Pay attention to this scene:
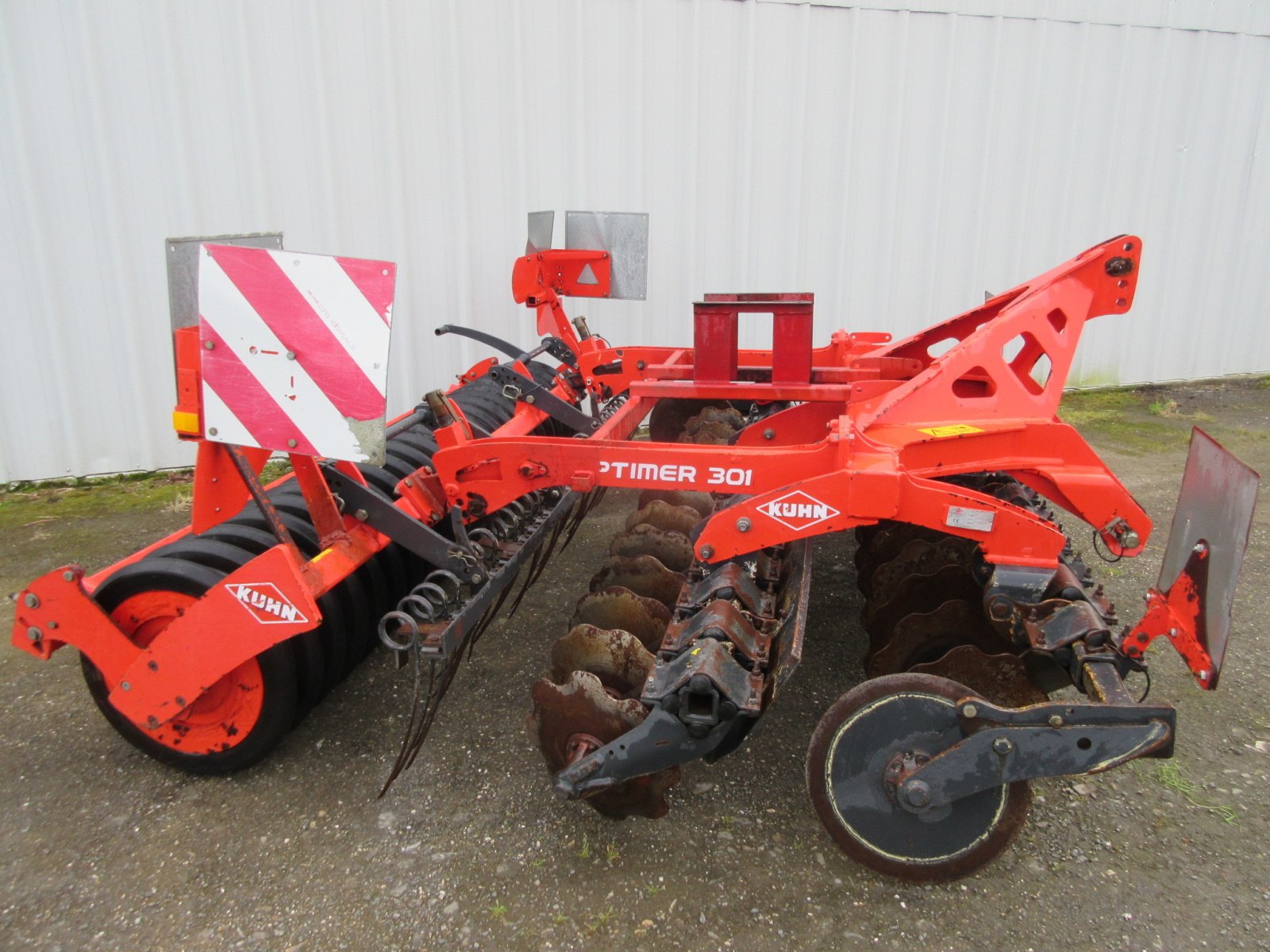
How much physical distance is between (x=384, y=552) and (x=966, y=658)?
6.84ft

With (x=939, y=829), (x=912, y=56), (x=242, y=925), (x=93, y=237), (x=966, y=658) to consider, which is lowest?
(x=242, y=925)

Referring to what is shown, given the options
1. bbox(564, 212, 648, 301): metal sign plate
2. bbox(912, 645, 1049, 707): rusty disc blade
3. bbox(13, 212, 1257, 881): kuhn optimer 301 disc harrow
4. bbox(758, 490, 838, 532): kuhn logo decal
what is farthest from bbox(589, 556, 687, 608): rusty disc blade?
bbox(564, 212, 648, 301): metal sign plate

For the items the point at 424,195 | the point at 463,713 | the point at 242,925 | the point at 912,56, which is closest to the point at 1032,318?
the point at 463,713

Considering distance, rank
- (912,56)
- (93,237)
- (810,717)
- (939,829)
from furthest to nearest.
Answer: (912,56)
(93,237)
(810,717)
(939,829)

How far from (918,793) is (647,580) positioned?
124 cm

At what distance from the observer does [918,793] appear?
2.07 m

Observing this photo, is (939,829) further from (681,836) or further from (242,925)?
(242,925)

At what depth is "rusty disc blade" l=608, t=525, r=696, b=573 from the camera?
3.26 meters

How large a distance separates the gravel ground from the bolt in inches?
13.7

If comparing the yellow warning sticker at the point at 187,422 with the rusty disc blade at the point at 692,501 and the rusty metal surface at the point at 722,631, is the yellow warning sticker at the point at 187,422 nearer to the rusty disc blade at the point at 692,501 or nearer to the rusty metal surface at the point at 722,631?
the rusty metal surface at the point at 722,631

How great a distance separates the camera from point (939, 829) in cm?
217

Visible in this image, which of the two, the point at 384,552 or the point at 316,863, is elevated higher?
the point at 384,552

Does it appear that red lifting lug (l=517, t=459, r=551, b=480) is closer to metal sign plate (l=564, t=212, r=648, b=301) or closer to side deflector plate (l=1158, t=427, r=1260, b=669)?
side deflector plate (l=1158, t=427, r=1260, b=669)

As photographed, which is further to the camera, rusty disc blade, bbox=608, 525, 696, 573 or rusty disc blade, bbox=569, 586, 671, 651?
rusty disc blade, bbox=608, 525, 696, 573
